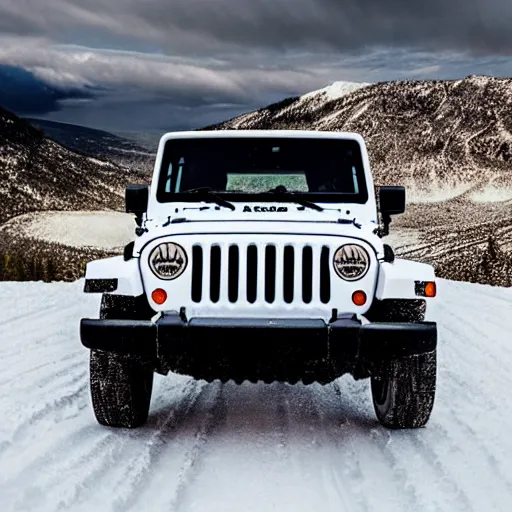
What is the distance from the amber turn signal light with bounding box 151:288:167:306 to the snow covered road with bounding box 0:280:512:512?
90 cm

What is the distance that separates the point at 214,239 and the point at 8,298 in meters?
9.12

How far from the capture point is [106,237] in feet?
243

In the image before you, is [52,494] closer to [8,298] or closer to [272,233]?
[272,233]

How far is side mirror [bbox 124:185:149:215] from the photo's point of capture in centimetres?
636

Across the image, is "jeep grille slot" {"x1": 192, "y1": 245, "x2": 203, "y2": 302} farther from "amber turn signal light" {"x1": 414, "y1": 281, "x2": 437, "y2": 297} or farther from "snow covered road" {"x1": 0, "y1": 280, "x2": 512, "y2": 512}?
"amber turn signal light" {"x1": 414, "y1": 281, "x2": 437, "y2": 297}

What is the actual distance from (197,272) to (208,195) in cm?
148

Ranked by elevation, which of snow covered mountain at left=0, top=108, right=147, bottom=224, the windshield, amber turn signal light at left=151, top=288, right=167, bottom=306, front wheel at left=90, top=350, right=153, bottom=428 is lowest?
front wheel at left=90, top=350, right=153, bottom=428

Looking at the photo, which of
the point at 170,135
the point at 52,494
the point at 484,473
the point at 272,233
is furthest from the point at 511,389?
the point at 52,494

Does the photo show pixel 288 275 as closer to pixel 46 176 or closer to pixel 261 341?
pixel 261 341

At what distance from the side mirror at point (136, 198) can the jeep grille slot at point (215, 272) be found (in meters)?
1.43

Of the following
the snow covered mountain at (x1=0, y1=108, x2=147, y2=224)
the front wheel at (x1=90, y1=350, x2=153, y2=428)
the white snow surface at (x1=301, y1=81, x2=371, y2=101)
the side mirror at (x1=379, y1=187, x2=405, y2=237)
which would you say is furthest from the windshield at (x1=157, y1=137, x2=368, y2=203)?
the white snow surface at (x1=301, y1=81, x2=371, y2=101)

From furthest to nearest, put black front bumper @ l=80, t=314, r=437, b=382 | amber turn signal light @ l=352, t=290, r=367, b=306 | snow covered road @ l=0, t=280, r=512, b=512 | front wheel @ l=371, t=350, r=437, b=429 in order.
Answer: front wheel @ l=371, t=350, r=437, b=429, amber turn signal light @ l=352, t=290, r=367, b=306, black front bumper @ l=80, t=314, r=437, b=382, snow covered road @ l=0, t=280, r=512, b=512

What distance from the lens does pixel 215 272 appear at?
201 inches

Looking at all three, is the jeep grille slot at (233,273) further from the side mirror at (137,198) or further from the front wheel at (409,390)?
the side mirror at (137,198)
